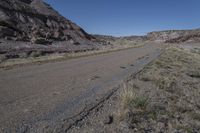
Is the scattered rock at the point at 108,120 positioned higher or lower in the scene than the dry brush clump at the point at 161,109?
higher

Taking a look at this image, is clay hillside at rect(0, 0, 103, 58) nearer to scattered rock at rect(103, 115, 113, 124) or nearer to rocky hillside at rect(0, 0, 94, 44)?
rocky hillside at rect(0, 0, 94, 44)

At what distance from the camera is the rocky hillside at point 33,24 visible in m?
53.0

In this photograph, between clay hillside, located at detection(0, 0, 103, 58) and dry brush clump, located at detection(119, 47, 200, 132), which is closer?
dry brush clump, located at detection(119, 47, 200, 132)

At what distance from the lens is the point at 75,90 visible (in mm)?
11602

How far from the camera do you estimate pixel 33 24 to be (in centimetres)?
6469

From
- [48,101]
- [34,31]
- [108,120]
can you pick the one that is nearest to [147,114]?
[108,120]

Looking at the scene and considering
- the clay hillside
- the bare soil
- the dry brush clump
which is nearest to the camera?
the bare soil

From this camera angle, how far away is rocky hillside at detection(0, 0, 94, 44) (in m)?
53.0

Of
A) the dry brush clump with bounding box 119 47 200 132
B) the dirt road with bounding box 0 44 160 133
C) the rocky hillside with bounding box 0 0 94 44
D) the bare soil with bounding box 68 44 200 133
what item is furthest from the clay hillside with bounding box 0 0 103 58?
the bare soil with bounding box 68 44 200 133

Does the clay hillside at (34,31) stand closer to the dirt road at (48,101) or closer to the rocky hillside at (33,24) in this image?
the rocky hillside at (33,24)

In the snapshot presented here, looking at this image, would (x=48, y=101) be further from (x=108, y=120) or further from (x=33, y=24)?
(x=33, y=24)

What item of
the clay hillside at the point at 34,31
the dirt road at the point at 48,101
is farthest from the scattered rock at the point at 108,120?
the clay hillside at the point at 34,31

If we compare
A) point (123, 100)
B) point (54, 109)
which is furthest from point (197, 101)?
point (54, 109)

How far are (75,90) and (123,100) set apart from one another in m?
3.13
